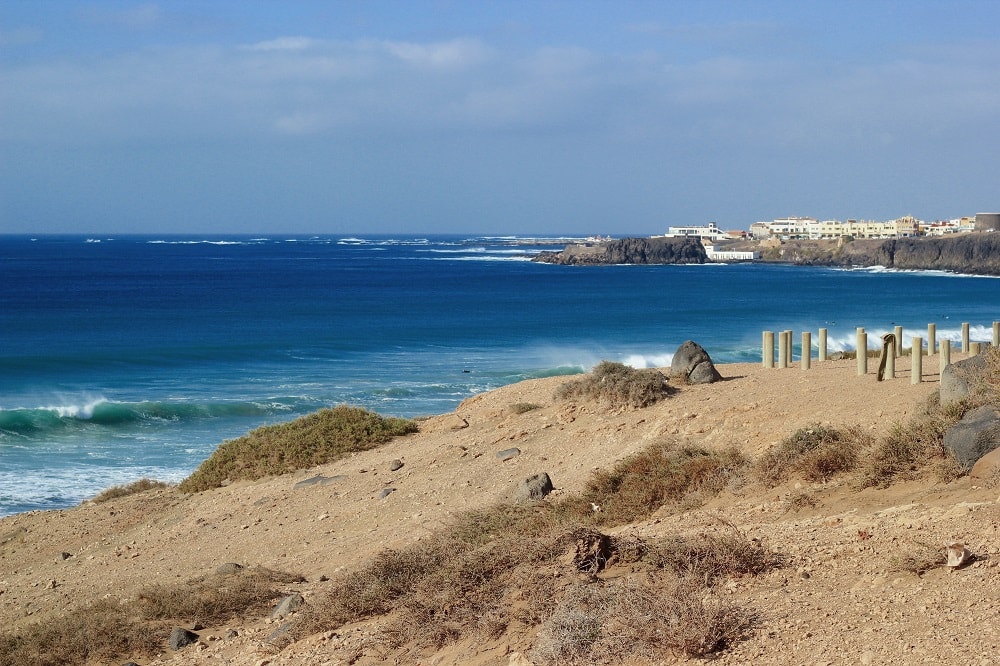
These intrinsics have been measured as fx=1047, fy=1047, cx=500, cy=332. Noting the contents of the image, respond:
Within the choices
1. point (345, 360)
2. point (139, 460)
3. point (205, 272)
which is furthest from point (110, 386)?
point (205, 272)

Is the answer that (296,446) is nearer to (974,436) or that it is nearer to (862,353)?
(862,353)

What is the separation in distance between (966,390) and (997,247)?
125m

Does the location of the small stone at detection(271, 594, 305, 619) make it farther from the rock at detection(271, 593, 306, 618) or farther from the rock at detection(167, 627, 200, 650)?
the rock at detection(167, 627, 200, 650)

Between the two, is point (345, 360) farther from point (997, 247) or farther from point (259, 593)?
point (997, 247)

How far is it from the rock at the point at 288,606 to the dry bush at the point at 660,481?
2.90 meters

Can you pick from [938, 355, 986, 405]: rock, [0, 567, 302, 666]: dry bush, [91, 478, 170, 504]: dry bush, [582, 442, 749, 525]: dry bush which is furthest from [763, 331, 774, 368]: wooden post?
[0, 567, 302, 666]: dry bush

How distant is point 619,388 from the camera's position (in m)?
15.2

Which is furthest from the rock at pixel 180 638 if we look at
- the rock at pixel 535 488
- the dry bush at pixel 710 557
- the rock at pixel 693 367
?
the rock at pixel 693 367

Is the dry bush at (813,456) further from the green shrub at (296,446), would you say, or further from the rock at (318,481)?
the green shrub at (296,446)

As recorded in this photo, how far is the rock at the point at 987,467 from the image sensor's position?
8.48 metres

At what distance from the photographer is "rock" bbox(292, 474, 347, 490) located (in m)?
14.8

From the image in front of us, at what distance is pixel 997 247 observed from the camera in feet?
401

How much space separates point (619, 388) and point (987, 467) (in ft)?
23.0

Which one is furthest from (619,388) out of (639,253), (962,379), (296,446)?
(639,253)
